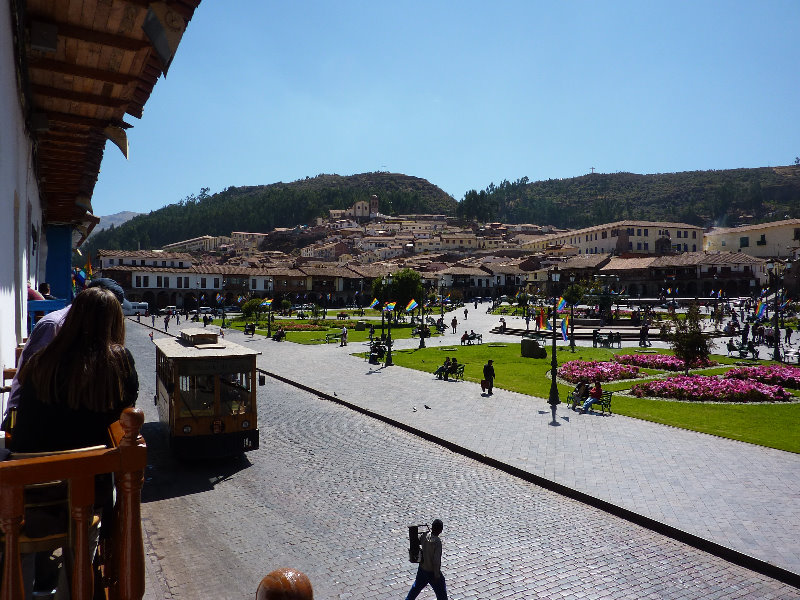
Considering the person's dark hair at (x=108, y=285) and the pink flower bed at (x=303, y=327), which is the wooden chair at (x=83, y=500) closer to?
the person's dark hair at (x=108, y=285)

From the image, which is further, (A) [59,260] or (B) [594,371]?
(B) [594,371]

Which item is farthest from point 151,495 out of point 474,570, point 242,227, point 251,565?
point 242,227

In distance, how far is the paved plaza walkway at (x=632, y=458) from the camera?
24.5 ft

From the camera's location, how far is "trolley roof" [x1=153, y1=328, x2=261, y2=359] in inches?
386

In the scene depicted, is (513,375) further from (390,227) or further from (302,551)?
(390,227)

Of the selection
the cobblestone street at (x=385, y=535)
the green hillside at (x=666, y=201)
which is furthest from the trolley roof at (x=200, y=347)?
the green hillside at (x=666, y=201)

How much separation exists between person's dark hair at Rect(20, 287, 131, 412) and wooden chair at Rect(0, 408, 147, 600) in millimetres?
266

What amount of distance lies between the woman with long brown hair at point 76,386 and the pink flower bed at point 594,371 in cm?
1828

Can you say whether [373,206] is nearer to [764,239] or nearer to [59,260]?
[764,239]

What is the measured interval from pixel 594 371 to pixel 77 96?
18502mm

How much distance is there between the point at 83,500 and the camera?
2125 mm

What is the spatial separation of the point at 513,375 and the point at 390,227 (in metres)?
124

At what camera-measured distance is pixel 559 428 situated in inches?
508

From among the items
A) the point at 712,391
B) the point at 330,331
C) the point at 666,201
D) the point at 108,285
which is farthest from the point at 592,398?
the point at 666,201
